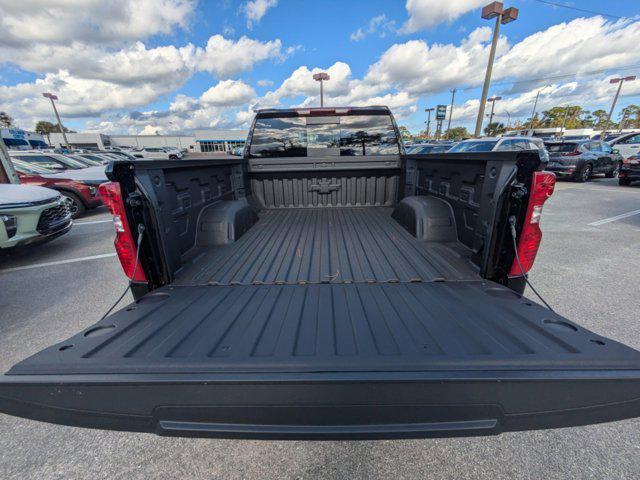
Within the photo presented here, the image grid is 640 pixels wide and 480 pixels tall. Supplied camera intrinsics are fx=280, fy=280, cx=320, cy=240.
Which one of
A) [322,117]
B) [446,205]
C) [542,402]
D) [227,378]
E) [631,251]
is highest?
[322,117]

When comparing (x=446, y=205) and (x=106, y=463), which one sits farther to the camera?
(x=446, y=205)

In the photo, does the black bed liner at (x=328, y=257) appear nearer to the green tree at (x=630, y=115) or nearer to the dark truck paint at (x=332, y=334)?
the dark truck paint at (x=332, y=334)

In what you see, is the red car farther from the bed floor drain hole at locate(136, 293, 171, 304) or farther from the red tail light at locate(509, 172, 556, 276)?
the red tail light at locate(509, 172, 556, 276)

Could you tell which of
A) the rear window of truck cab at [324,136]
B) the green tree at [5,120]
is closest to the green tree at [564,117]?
the rear window of truck cab at [324,136]

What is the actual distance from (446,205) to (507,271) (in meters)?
1.16

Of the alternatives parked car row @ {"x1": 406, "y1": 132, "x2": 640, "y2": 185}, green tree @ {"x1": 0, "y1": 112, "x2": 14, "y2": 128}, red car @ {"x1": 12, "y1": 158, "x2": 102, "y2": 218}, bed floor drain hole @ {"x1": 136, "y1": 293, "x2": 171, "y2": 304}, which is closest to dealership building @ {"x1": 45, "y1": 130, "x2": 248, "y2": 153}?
green tree @ {"x1": 0, "y1": 112, "x2": 14, "y2": 128}

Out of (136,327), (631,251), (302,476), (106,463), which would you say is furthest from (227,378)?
(631,251)

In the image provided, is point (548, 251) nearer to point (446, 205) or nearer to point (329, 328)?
point (446, 205)

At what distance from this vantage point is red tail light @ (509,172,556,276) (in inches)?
70.0

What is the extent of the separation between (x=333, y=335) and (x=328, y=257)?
4.22ft

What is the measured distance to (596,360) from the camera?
3.75 feet

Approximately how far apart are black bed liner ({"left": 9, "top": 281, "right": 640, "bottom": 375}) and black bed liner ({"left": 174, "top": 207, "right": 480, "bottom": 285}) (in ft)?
0.79

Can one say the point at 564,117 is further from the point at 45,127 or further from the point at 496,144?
the point at 45,127

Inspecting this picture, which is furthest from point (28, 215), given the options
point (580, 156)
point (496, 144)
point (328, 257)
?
point (580, 156)
